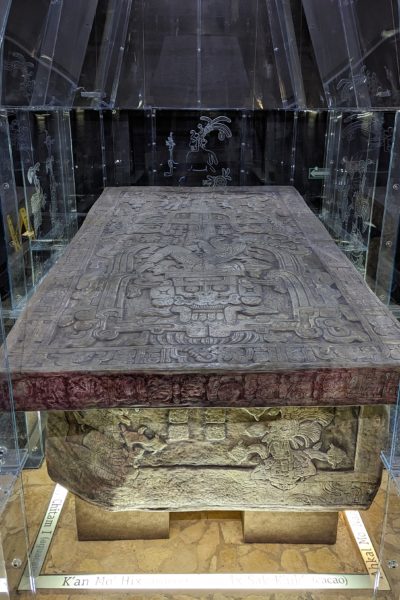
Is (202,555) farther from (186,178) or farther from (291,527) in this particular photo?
(186,178)

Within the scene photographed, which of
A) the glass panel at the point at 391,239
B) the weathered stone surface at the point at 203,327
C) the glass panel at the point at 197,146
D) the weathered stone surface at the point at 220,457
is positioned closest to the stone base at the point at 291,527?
the weathered stone surface at the point at 220,457

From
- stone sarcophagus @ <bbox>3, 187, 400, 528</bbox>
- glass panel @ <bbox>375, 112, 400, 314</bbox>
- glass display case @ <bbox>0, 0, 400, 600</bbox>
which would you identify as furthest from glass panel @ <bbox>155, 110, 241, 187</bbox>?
stone sarcophagus @ <bbox>3, 187, 400, 528</bbox>

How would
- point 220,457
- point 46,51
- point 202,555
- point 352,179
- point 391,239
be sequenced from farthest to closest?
point 352,179 < point 46,51 < point 391,239 < point 202,555 < point 220,457

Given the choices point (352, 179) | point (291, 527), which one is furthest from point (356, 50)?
point (291, 527)

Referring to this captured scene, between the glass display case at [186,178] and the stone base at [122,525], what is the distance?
23mm

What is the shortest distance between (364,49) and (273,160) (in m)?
1.47

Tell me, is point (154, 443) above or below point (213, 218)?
below

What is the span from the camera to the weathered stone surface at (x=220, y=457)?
2.28m

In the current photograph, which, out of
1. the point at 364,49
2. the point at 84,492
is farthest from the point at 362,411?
the point at 364,49

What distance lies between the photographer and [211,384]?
2.05 meters

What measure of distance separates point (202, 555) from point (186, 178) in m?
3.52

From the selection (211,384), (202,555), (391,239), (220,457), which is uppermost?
(391,239)

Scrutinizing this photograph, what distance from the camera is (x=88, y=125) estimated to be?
4.90 metres

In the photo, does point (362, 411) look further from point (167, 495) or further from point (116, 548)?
point (116, 548)
